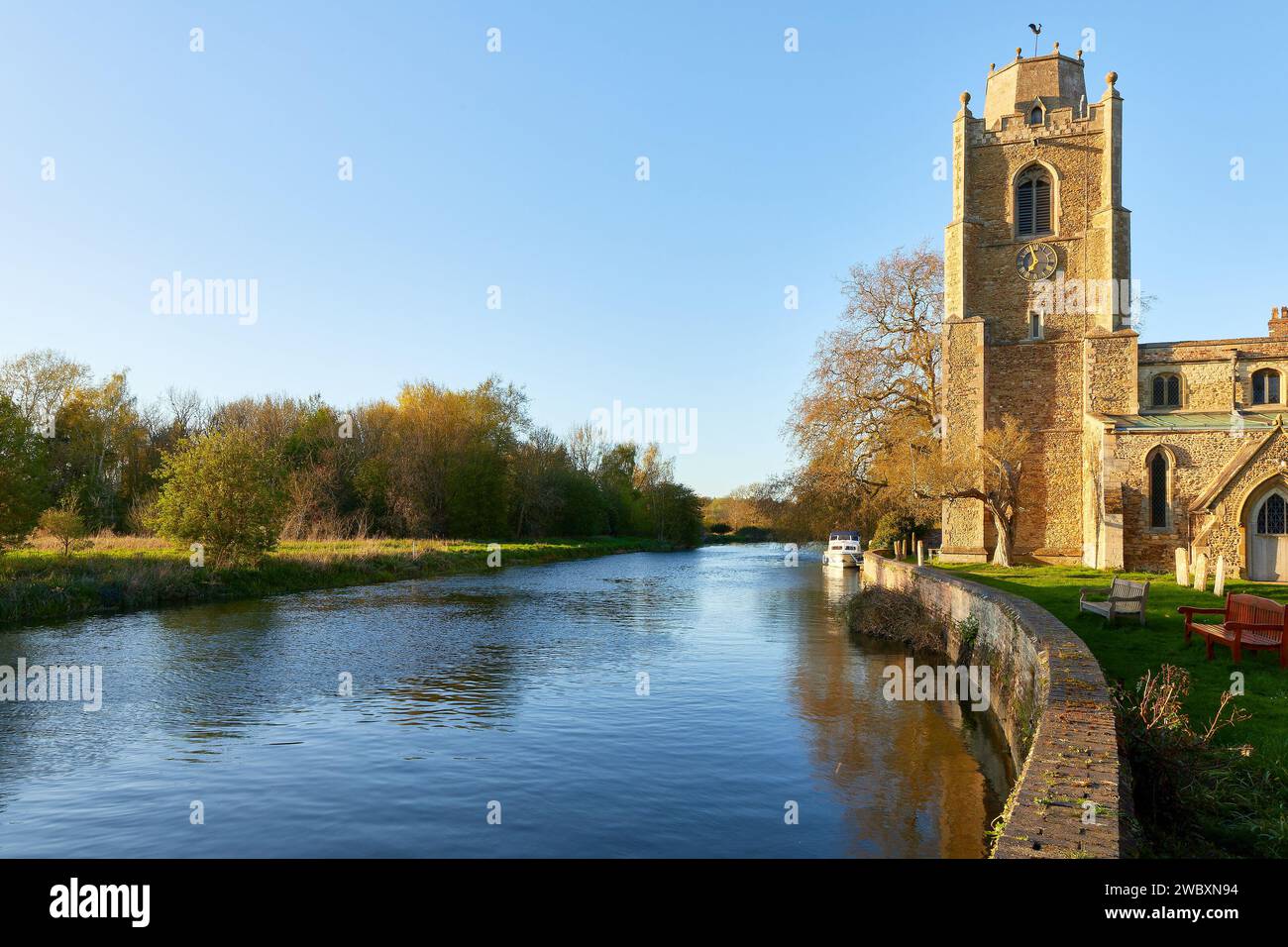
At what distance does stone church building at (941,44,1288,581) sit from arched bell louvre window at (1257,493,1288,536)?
298 cm

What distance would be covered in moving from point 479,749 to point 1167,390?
28989mm

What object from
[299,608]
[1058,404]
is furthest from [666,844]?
[1058,404]

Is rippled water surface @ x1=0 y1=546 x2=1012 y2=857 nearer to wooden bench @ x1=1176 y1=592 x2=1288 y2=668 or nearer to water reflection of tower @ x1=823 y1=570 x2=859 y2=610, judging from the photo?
wooden bench @ x1=1176 y1=592 x2=1288 y2=668

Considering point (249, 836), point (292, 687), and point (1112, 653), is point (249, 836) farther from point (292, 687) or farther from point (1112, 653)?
point (1112, 653)

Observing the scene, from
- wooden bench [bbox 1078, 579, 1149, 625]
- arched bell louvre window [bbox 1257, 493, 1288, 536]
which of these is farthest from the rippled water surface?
arched bell louvre window [bbox 1257, 493, 1288, 536]

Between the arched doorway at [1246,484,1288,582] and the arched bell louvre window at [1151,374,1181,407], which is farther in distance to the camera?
the arched bell louvre window at [1151,374,1181,407]

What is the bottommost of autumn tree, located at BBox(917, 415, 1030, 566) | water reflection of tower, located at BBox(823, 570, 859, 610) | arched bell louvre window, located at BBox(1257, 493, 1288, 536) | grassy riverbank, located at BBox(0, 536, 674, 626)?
water reflection of tower, located at BBox(823, 570, 859, 610)

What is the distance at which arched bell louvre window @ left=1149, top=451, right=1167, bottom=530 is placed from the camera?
85.1ft

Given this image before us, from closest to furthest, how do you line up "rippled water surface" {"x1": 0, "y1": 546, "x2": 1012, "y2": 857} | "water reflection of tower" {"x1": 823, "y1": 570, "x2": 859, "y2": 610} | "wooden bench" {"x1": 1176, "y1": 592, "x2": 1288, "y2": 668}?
1. "rippled water surface" {"x1": 0, "y1": 546, "x2": 1012, "y2": 857}
2. "wooden bench" {"x1": 1176, "y1": 592, "x2": 1288, "y2": 668}
3. "water reflection of tower" {"x1": 823, "y1": 570, "x2": 859, "y2": 610}

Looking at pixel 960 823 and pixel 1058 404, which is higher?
pixel 1058 404

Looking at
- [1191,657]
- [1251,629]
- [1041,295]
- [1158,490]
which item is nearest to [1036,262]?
[1041,295]

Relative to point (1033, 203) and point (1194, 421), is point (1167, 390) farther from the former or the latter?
point (1033, 203)

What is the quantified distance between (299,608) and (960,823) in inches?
778
